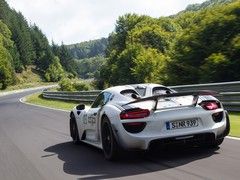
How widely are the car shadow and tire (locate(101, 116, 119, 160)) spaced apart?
0.12 meters

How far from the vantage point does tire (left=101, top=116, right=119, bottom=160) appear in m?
7.56

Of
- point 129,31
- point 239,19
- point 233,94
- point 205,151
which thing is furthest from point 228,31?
point 129,31

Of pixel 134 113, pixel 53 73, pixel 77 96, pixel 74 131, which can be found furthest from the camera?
pixel 53 73

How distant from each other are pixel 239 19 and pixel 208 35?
5.87ft

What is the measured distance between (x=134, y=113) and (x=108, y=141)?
83cm

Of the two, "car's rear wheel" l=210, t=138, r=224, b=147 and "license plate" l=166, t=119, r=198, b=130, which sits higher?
"license plate" l=166, t=119, r=198, b=130

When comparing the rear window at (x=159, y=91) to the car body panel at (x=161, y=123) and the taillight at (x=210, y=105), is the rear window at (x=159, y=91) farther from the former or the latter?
the taillight at (x=210, y=105)

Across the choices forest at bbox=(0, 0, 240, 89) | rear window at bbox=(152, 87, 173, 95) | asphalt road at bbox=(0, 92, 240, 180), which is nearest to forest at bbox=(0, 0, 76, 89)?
forest at bbox=(0, 0, 240, 89)

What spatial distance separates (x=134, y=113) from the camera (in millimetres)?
7332

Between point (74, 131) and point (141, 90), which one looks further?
point (74, 131)

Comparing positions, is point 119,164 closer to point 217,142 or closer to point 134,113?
point 134,113

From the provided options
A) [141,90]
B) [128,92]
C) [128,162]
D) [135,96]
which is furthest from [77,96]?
[128,162]

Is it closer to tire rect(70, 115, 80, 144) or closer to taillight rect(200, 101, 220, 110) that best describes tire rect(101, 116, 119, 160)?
taillight rect(200, 101, 220, 110)

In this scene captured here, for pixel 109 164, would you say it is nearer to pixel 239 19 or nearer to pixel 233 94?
pixel 233 94
